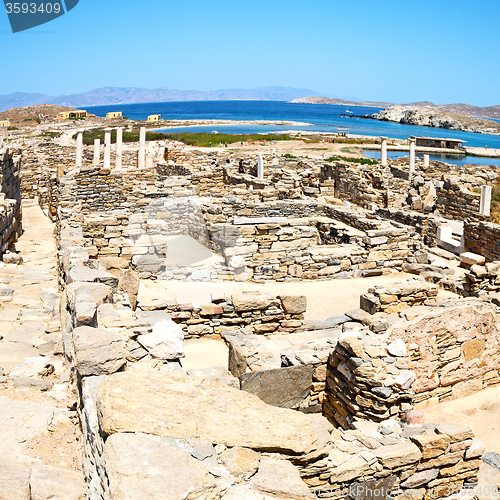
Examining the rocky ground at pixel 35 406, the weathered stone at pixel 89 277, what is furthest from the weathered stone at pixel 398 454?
the weathered stone at pixel 89 277

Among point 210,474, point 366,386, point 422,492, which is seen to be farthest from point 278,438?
point 366,386

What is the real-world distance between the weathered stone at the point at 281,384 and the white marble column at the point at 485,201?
11669 millimetres

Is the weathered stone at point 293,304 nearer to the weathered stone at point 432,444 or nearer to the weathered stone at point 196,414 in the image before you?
the weathered stone at point 432,444

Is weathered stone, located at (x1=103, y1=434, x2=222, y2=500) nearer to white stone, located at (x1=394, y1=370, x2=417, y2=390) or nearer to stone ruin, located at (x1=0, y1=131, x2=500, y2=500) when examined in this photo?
stone ruin, located at (x1=0, y1=131, x2=500, y2=500)

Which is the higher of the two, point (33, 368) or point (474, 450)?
point (33, 368)

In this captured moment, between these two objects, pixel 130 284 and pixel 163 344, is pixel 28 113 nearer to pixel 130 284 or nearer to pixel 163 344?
pixel 130 284

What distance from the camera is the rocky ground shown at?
3.16m

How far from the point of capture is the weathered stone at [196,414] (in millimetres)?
2973

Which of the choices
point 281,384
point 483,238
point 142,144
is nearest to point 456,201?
point 483,238

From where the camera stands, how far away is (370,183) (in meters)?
20.7

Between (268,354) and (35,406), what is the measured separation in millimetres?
2602

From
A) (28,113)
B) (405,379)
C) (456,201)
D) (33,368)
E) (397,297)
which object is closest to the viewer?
(33,368)

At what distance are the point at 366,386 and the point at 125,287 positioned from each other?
3.90 m

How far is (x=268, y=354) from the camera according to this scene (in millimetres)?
5863
